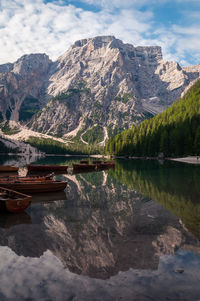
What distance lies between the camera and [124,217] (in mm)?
20266

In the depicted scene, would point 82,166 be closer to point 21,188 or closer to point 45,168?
point 45,168

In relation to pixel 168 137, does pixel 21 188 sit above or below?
below

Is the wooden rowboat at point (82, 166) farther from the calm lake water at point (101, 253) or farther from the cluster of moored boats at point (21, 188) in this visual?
the calm lake water at point (101, 253)

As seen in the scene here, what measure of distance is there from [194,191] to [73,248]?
22.9 m

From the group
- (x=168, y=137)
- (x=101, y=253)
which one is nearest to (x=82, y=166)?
(x=101, y=253)

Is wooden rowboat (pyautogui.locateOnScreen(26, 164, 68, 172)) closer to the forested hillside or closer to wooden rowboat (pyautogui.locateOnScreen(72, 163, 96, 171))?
wooden rowboat (pyautogui.locateOnScreen(72, 163, 96, 171))

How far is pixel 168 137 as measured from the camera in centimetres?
14012

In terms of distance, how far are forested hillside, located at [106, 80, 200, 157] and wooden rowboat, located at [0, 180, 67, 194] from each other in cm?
10254

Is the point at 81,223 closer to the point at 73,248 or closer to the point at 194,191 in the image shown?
the point at 73,248

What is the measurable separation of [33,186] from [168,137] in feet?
397

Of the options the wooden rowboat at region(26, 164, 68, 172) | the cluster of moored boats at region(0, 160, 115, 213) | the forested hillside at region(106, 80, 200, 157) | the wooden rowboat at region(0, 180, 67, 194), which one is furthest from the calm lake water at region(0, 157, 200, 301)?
the forested hillside at region(106, 80, 200, 157)

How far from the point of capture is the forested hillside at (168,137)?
130m

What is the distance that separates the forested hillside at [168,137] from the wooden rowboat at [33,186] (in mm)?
102540

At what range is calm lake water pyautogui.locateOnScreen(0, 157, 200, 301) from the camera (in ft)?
31.2
